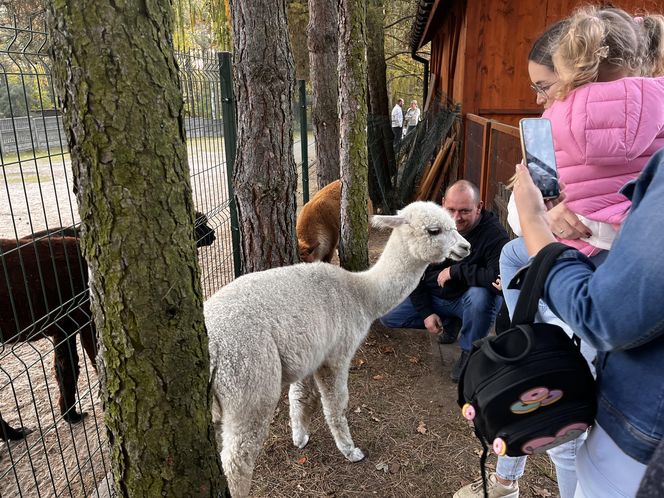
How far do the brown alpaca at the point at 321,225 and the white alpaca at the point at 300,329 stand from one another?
2925mm

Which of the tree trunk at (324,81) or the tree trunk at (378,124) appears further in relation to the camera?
the tree trunk at (378,124)

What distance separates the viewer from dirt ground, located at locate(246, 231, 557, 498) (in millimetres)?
3029

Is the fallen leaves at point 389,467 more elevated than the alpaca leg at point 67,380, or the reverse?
the alpaca leg at point 67,380

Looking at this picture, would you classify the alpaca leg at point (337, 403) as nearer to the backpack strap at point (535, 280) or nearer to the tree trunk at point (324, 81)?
the backpack strap at point (535, 280)

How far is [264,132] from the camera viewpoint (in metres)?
3.84

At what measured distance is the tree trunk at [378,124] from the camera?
29.8 feet

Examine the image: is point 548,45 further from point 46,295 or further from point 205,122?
point 205,122

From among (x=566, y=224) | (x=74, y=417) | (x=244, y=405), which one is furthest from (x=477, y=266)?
(x=74, y=417)

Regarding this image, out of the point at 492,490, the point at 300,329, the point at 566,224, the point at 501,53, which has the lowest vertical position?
the point at 492,490

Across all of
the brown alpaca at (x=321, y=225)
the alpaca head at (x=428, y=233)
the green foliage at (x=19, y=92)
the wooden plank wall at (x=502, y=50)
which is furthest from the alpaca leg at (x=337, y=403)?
the wooden plank wall at (x=502, y=50)

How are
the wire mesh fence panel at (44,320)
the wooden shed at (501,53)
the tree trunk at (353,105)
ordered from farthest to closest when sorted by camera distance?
1. the wooden shed at (501,53)
2. the tree trunk at (353,105)
3. the wire mesh fence panel at (44,320)

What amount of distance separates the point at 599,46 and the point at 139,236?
155 cm

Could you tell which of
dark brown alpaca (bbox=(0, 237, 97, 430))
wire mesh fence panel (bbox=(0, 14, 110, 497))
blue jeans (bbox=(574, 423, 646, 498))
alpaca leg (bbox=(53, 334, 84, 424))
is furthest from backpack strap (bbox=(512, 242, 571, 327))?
alpaca leg (bbox=(53, 334, 84, 424))

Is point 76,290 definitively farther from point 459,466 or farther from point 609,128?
point 609,128
